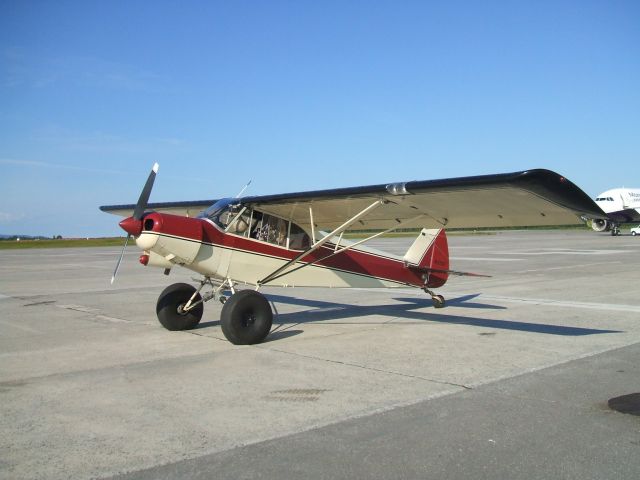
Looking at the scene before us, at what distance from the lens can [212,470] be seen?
3.70 metres

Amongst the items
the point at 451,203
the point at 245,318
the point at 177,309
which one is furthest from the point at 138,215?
the point at 451,203

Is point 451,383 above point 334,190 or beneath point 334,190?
beneath

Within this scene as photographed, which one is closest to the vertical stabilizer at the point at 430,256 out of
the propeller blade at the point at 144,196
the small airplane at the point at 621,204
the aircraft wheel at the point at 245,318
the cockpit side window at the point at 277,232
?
the cockpit side window at the point at 277,232

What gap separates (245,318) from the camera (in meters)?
8.00

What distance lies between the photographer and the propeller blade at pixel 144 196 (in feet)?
26.5

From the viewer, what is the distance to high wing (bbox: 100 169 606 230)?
624 centimetres

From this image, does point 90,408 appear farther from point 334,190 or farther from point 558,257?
point 558,257

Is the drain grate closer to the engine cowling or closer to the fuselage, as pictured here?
the engine cowling

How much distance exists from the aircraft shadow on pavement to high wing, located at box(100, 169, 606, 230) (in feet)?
5.64

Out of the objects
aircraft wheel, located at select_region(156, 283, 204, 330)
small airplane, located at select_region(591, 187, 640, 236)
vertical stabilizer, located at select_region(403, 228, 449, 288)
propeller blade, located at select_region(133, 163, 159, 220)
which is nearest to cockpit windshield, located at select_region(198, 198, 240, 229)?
propeller blade, located at select_region(133, 163, 159, 220)

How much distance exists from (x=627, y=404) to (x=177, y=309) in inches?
263

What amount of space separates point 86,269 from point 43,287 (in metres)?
7.21

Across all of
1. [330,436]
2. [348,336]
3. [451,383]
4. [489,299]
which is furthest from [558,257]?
[330,436]

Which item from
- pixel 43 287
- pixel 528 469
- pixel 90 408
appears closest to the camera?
pixel 528 469
